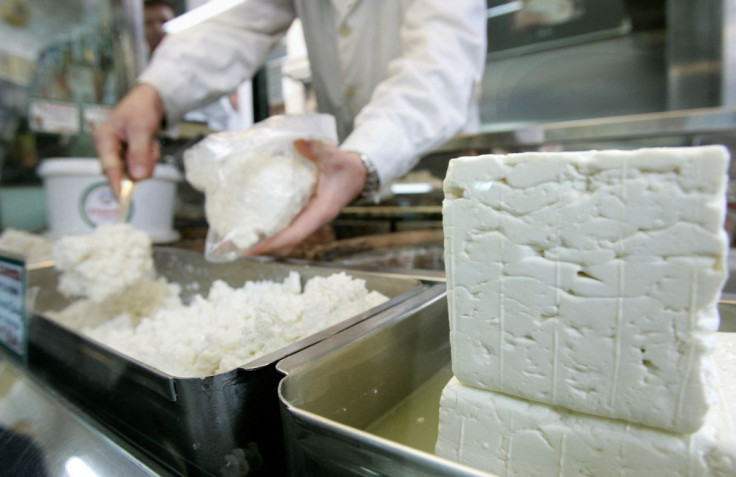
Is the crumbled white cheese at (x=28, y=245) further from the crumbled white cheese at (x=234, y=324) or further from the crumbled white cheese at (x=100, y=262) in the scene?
the crumbled white cheese at (x=234, y=324)

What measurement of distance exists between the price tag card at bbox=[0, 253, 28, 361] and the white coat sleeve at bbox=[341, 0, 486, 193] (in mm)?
746

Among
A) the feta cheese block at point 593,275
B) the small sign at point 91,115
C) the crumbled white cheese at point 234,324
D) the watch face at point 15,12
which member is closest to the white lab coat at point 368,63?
the crumbled white cheese at point 234,324

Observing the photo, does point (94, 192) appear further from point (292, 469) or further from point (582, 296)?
point (582, 296)

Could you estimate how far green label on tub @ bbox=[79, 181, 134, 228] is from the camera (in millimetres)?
1495

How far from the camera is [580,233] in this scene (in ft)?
1.19

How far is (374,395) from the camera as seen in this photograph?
0.58 meters

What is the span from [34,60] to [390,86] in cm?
245

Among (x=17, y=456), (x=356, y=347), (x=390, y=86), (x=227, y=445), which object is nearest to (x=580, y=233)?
(x=356, y=347)

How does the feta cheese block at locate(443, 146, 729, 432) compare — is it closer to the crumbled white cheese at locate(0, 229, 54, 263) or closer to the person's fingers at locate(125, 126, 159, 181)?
the person's fingers at locate(125, 126, 159, 181)

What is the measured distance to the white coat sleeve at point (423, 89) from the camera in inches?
44.8

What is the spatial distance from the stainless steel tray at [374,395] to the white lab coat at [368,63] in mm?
569

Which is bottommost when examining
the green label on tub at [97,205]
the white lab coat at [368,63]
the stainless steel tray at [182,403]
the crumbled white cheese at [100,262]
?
the stainless steel tray at [182,403]

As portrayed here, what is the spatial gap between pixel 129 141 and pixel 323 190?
0.71 meters

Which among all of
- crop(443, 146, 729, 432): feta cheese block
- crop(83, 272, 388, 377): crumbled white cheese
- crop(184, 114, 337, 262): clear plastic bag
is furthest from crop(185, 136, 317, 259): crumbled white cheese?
crop(443, 146, 729, 432): feta cheese block
